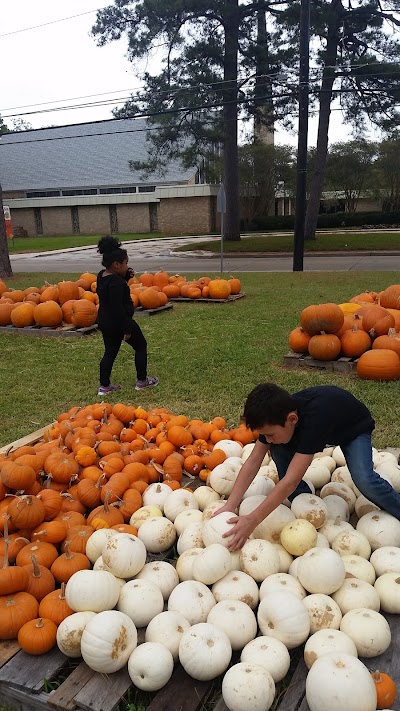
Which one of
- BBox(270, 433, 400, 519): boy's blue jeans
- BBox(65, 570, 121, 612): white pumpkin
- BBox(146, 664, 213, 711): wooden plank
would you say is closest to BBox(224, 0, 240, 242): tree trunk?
BBox(270, 433, 400, 519): boy's blue jeans

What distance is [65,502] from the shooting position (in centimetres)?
337

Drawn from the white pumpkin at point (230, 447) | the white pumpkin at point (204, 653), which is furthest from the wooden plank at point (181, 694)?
the white pumpkin at point (230, 447)

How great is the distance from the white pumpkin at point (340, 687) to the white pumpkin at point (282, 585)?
0.47m

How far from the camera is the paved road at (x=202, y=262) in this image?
18.6 m

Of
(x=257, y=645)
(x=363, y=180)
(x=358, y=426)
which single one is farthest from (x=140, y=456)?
(x=363, y=180)

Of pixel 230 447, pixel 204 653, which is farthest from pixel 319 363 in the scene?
pixel 204 653

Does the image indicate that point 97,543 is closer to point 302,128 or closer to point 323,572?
point 323,572

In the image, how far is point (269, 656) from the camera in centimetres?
224

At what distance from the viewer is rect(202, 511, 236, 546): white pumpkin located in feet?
9.25

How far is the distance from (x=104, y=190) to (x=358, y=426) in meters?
51.4

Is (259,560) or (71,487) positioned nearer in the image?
(259,560)

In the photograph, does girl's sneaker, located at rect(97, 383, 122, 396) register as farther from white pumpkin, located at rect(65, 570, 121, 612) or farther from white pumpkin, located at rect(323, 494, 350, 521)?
white pumpkin, located at rect(65, 570, 121, 612)

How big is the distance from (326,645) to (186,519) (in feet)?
3.62

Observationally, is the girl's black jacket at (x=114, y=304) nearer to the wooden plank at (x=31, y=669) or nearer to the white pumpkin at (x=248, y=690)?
the wooden plank at (x=31, y=669)
